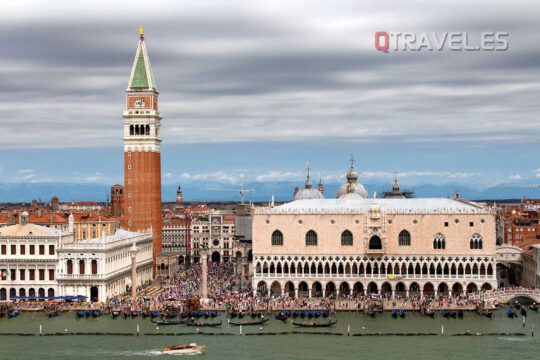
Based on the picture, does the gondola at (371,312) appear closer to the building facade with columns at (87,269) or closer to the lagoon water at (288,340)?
the lagoon water at (288,340)

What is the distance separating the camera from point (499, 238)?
123250 millimetres

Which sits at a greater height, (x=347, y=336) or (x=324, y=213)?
(x=324, y=213)

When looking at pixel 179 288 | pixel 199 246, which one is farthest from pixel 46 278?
pixel 199 246

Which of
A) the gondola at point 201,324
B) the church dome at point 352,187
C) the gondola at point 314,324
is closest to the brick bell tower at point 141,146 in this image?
the church dome at point 352,187

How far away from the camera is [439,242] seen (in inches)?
3300

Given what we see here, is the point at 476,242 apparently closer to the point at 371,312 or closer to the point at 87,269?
the point at 371,312

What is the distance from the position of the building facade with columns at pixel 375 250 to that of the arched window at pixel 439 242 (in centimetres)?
9

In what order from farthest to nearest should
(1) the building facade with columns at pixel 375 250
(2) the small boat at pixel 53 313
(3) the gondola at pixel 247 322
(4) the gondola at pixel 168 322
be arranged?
(1) the building facade with columns at pixel 375 250
(2) the small boat at pixel 53 313
(4) the gondola at pixel 168 322
(3) the gondola at pixel 247 322

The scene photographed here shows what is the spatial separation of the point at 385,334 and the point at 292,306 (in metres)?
12.9

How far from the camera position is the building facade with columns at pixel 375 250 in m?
83.6

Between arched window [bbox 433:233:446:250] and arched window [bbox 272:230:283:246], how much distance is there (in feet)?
44.3

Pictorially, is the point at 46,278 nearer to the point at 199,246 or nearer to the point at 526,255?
the point at 526,255

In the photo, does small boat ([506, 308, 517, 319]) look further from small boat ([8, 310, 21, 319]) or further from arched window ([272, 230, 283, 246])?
small boat ([8, 310, 21, 319])

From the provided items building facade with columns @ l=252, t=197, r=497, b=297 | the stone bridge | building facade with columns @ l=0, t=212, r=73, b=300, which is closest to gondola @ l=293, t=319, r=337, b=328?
building facade with columns @ l=252, t=197, r=497, b=297
